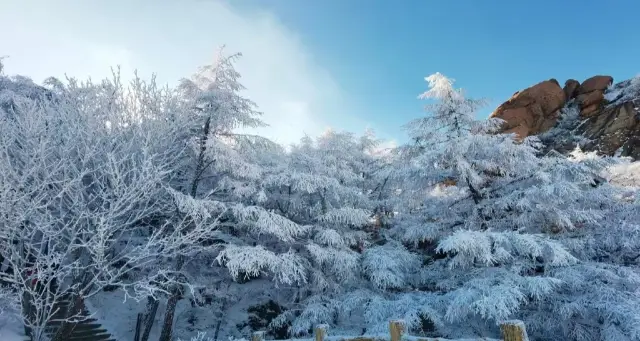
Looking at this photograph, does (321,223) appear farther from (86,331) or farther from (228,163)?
(86,331)

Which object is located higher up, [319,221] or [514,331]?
[319,221]

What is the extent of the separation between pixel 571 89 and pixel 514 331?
27.5 meters

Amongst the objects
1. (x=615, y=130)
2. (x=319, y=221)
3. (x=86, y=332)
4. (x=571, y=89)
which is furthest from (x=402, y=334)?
(x=571, y=89)

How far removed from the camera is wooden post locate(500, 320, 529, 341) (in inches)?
156

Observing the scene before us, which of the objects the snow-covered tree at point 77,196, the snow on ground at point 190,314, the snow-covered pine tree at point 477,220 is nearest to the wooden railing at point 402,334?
the snow-covered pine tree at point 477,220

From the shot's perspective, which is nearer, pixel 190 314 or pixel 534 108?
pixel 190 314

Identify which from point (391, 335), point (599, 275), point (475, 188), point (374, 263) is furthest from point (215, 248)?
point (599, 275)

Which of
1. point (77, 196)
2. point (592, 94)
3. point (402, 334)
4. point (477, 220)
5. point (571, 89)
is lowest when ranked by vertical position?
point (402, 334)

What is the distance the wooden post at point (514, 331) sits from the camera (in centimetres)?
395

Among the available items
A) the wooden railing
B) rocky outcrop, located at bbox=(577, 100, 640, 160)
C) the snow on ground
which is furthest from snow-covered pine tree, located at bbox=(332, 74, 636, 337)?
rocky outcrop, located at bbox=(577, 100, 640, 160)

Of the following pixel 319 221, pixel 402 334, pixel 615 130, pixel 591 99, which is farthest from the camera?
pixel 591 99

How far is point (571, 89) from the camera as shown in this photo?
81.3ft

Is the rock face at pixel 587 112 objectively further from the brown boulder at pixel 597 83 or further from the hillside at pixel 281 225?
the hillside at pixel 281 225

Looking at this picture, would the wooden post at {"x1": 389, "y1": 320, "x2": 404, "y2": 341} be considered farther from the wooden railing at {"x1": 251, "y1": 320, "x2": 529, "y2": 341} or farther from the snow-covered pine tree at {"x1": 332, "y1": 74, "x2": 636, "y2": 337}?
the snow-covered pine tree at {"x1": 332, "y1": 74, "x2": 636, "y2": 337}
